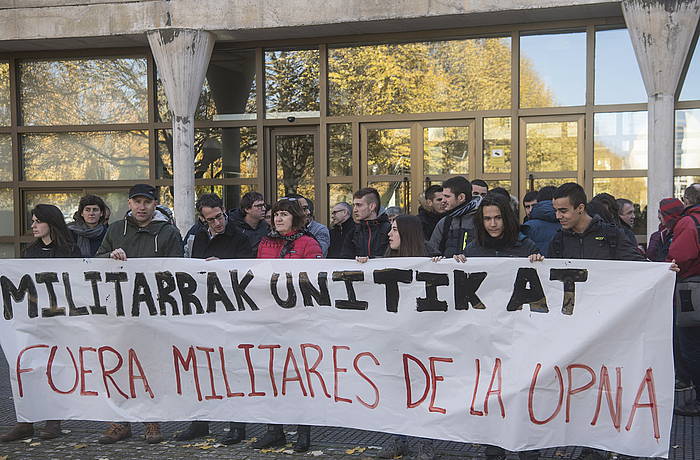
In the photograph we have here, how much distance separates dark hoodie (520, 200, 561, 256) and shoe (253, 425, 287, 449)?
2.52 meters

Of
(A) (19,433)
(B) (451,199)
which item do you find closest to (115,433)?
(A) (19,433)

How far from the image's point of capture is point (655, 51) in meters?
9.60

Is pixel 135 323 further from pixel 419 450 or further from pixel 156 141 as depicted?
pixel 156 141

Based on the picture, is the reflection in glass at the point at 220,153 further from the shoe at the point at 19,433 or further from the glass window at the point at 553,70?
the shoe at the point at 19,433

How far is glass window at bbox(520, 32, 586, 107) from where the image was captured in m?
10.8

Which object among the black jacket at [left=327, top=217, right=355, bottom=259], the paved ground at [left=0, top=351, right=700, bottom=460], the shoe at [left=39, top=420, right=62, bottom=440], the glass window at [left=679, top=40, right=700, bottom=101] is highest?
the glass window at [left=679, top=40, right=700, bottom=101]

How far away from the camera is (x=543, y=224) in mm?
6363

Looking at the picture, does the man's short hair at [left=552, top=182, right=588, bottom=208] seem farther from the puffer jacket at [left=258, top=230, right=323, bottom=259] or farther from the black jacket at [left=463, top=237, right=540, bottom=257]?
the puffer jacket at [left=258, top=230, right=323, bottom=259]

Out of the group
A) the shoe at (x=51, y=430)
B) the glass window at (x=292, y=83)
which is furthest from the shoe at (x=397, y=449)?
the glass window at (x=292, y=83)

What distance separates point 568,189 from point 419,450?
2028 millimetres

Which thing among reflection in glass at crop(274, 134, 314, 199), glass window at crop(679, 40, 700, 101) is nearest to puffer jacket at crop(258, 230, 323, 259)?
reflection in glass at crop(274, 134, 314, 199)

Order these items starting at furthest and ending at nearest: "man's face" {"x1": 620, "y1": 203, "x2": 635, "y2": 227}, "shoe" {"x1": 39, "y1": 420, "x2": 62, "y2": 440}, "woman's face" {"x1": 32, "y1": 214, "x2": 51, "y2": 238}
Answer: "man's face" {"x1": 620, "y1": 203, "x2": 635, "y2": 227}
"woman's face" {"x1": 32, "y1": 214, "x2": 51, "y2": 238}
"shoe" {"x1": 39, "y1": 420, "x2": 62, "y2": 440}

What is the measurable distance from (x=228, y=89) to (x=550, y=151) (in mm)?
5093

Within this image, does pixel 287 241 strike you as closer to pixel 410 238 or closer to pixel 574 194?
pixel 410 238
